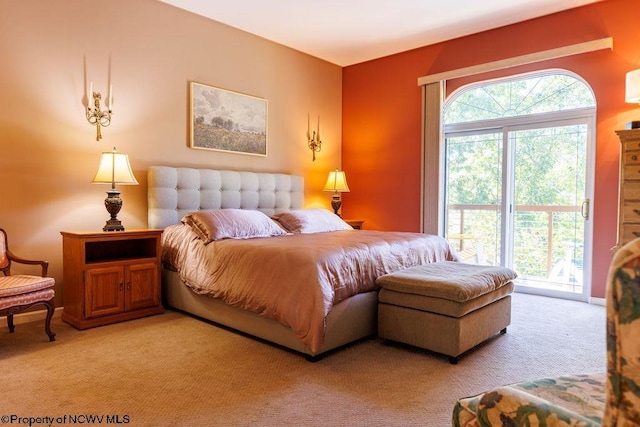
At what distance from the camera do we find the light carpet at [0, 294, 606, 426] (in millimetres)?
2010

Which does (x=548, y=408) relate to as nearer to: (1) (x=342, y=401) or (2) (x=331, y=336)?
(1) (x=342, y=401)

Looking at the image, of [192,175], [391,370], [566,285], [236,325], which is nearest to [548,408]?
[391,370]

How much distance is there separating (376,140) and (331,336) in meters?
3.72

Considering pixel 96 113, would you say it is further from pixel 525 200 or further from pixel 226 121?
pixel 525 200

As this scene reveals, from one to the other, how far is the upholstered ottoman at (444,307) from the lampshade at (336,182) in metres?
2.59

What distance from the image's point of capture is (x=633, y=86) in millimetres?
3576

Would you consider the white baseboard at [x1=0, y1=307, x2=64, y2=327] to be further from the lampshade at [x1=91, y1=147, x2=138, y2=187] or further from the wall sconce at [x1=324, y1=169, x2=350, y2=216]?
the wall sconce at [x1=324, y1=169, x2=350, y2=216]

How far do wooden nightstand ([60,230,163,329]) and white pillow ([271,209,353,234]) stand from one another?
128 centimetres

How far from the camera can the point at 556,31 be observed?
4.34 m

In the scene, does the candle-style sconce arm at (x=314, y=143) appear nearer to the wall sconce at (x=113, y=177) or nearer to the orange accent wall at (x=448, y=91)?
the orange accent wall at (x=448, y=91)

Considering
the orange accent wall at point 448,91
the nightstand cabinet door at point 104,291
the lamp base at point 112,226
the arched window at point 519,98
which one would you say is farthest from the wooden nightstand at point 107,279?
the arched window at point 519,98

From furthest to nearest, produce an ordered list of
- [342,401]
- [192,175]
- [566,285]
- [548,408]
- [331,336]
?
[566,285]
[192,175]
[331,336]
[342,401]
[548,408]

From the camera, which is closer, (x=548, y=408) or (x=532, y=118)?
(x=548, y=408)

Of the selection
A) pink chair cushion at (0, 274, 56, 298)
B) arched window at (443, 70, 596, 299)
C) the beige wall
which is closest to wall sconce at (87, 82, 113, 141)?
the beige wall
